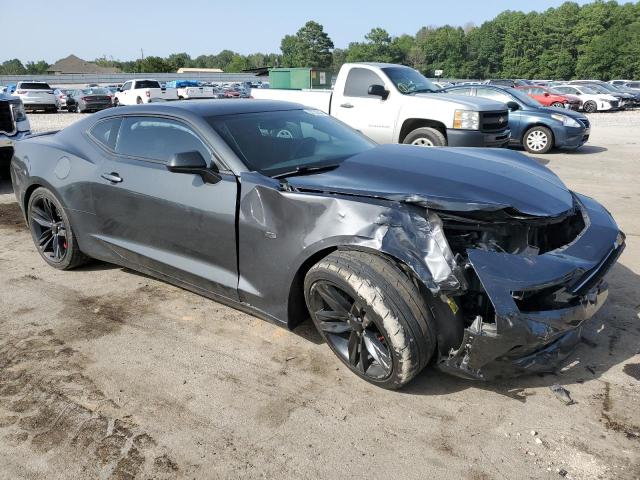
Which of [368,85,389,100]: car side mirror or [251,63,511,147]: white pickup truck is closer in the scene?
[251,63,511,147]: white pickup truck

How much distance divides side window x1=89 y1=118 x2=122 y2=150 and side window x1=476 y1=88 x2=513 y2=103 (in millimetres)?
10070

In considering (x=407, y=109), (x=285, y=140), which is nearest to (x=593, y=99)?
(x=407, y=109)

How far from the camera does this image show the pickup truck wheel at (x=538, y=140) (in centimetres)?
1173

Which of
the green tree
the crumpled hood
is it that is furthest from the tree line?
the crumpled hood

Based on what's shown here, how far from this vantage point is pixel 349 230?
2842 millimetres

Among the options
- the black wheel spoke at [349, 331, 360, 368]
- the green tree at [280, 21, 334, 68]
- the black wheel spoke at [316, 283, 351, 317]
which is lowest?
the black wheel spoke at [349, 331, 360, 368]

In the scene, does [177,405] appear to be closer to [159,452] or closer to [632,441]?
[159,452]

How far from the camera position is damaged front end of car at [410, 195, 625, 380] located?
252 centimetres

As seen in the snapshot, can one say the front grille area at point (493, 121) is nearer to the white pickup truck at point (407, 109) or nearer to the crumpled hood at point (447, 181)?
the white pickup truck at point (407, 109)

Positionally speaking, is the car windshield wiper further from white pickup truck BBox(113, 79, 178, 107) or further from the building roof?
the building roof

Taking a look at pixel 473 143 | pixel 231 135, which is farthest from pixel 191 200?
pixel 473 143

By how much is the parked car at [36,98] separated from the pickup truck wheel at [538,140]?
81.2 ft

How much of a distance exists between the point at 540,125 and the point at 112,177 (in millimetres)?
10405

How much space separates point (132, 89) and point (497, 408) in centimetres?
2954
